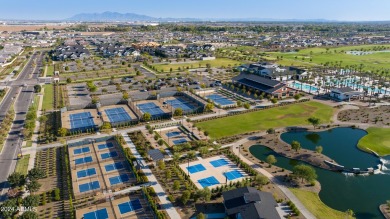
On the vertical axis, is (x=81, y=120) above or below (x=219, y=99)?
below

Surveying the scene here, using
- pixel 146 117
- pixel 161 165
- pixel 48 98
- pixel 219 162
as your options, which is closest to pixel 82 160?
pixel 161 165

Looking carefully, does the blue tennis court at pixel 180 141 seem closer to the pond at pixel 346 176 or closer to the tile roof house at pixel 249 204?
the pond at pixel 346 176

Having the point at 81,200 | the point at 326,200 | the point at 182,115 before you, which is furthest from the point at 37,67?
the point at 326,200

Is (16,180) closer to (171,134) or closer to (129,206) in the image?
(129,206)

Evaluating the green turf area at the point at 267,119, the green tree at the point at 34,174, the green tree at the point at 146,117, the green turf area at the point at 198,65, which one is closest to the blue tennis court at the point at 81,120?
the green tree at the point at 146,117

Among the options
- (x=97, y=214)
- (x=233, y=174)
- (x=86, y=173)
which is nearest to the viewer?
(x=97, y=214)

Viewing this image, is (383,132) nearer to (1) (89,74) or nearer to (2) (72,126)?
(2) (72,126)

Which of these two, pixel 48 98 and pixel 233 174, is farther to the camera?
pixel 48 98
